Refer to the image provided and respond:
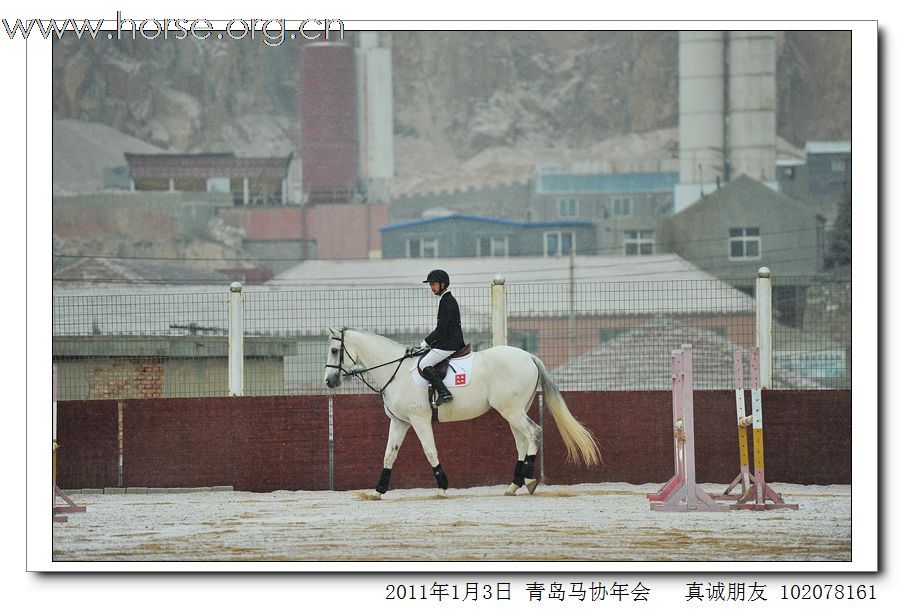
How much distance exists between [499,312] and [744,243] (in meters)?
69.8

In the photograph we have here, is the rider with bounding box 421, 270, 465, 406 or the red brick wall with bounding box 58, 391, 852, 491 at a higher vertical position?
the rider with bounding box 421, 270, 465, 406

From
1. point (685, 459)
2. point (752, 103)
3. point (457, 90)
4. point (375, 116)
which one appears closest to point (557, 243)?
point (752, 103)

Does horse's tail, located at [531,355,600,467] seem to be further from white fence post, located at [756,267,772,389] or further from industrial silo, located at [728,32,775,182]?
industrial silo, located at [728,32,775,182]

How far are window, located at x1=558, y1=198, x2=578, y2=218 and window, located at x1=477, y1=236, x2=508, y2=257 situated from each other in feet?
93.9

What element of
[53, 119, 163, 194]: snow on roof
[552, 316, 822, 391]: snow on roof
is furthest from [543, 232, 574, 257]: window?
[552, 316, 822, 391]: snow on roof

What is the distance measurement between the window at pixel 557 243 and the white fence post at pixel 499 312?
2827 inches

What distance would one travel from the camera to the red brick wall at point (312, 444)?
51.9 feet

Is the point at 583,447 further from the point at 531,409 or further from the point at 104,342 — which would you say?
the point at 104,342

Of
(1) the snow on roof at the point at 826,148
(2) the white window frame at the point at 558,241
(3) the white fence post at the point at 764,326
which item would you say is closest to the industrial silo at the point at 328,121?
(2) the white window frame at the point at 558,241

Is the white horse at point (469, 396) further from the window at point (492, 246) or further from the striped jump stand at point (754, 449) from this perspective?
the window at point (492, 246)

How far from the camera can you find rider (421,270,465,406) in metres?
14.0

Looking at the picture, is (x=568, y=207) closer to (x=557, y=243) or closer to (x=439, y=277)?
(x=557, y=243)

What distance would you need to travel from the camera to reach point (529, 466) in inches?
569

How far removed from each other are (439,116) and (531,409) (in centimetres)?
13643
